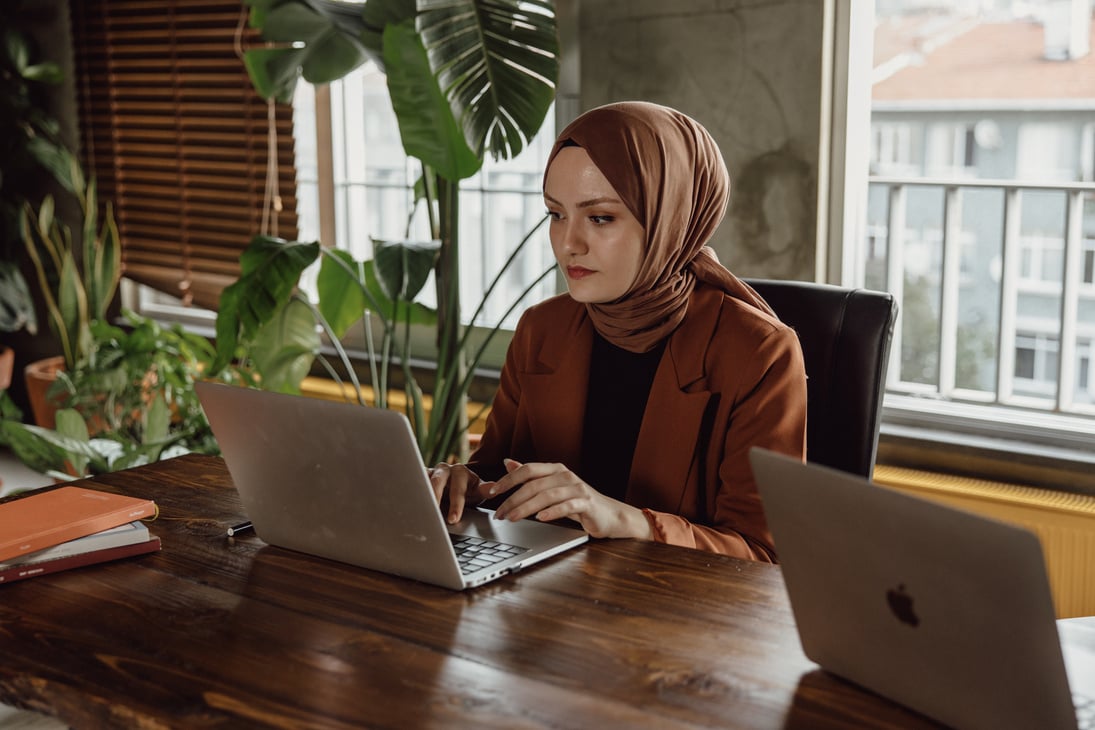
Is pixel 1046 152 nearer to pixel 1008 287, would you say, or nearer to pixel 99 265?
pixel 1008 287

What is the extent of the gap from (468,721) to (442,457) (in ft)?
6.28

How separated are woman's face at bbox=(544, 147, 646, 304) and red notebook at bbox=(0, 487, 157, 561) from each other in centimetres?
67

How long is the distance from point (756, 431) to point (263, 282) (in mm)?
1378

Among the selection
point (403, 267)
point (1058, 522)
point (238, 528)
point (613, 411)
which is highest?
point (403, 267)

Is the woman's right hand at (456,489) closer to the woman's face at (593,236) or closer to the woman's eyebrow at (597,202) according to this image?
the woman's face at (593,236)

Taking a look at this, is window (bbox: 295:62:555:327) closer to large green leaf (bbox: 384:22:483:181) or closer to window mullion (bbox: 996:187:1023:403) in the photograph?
large green leaf (bbox: 384:22:483:181)

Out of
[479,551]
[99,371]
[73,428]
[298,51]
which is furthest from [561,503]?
[99,371]

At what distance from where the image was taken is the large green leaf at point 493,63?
2.34 metres

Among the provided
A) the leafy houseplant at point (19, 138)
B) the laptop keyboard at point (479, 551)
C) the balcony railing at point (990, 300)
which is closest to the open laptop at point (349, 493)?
the laptop keyboard at point (479, 551)

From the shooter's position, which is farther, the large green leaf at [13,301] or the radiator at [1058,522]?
the large green leaf at [13,301]

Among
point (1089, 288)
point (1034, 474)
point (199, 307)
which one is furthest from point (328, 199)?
point (1089, 288)

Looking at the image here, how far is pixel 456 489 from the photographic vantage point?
1519 millimetres

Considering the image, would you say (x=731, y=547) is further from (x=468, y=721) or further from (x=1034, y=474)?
(x=1034, y=474)

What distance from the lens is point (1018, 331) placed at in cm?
494
